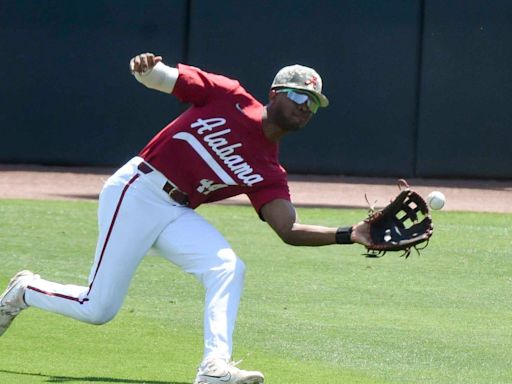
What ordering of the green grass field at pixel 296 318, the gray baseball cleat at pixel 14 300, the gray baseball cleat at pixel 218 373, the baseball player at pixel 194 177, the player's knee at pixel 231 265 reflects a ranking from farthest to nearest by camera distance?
the green grass field at pixel 296 318
the gray baseball cleat at pixel 14 300
the baseball player at pixel 194 177
the player's knee at pixel 231 265
the gray baseball cleat at pixel 218 373

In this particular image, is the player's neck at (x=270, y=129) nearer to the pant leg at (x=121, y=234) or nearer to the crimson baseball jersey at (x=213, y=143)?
the crimson baseball jersey at (x=213, y=143)

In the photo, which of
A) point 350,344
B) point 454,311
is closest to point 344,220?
point 454,311

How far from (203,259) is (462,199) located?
1175 cm

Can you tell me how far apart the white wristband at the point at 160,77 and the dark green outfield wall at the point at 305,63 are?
42.9 ft

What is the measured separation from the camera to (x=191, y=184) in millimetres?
6484

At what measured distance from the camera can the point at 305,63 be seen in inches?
758

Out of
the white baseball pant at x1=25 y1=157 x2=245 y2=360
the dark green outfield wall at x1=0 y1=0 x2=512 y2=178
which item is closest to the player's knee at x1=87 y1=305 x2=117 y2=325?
the white baseball pant at x1=25 y1=157 x2=245 y2=360

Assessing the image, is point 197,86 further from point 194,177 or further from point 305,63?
point 305,63

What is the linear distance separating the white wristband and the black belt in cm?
42

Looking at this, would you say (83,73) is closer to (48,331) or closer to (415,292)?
(415,292)

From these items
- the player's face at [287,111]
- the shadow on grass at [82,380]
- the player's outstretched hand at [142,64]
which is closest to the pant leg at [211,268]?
the shadow on grass at [82,380]

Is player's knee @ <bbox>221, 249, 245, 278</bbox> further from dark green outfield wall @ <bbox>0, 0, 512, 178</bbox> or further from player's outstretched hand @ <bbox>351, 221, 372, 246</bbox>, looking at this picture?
dark green outfield wall @ <bbox>0, 0, 512, 178</bbox>

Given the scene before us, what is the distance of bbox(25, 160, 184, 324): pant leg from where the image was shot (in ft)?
21.1

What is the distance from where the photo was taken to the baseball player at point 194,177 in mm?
6379
